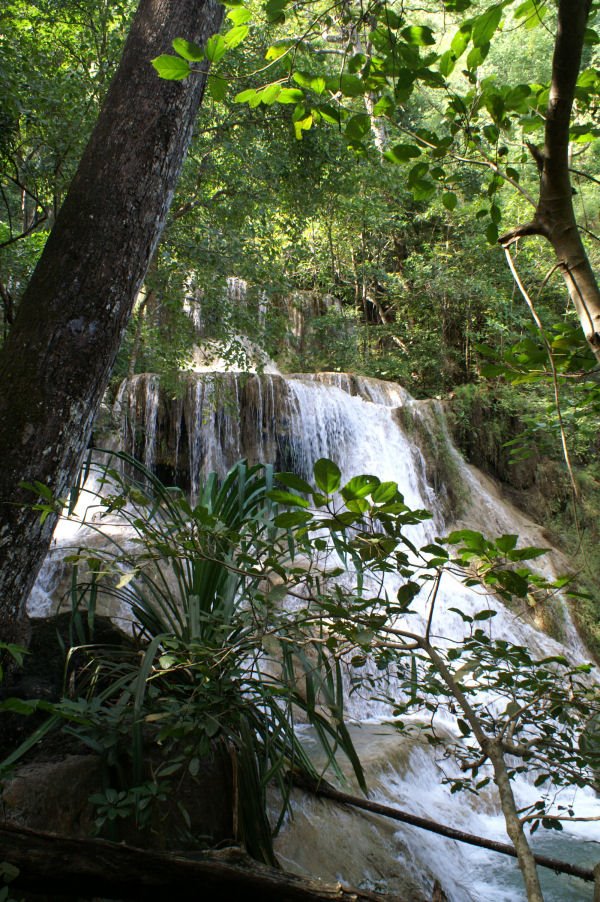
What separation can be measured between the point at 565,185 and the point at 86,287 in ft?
5.41

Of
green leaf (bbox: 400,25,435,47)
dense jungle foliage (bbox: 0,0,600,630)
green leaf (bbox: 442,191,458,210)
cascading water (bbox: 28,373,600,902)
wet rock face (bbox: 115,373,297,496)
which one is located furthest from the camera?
wet rock face (bbox: 115,373,297,496)

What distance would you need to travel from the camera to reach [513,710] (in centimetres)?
131

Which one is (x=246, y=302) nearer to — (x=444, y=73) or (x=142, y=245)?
(x=142, y=245)

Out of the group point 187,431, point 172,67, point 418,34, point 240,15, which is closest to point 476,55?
point 418,34

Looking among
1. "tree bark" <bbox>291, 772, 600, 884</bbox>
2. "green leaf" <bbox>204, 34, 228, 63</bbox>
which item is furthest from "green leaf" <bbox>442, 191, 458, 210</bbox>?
"tree bark" <bbox>291, 772, 600, 884</bbox>

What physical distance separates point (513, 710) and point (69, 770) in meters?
1.20

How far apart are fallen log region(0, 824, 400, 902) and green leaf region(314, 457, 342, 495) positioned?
2.23 ft

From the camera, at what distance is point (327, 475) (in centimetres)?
92

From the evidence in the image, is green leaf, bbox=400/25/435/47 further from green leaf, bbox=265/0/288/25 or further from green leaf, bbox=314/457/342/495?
green leaf, bbox=314/457/342/495

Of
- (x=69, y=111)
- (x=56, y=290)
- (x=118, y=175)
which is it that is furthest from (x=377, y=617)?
(x=69, y=111)

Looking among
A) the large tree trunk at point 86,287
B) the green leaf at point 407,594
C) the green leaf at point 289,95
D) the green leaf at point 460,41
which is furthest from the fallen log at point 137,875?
the green leaf at point 460,41

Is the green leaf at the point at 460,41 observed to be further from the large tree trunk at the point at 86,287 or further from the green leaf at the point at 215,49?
the large tree trunk at the point at 86,287

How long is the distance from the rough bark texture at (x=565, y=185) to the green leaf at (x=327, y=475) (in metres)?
0.43

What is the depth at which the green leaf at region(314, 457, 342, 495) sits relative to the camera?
910mm
